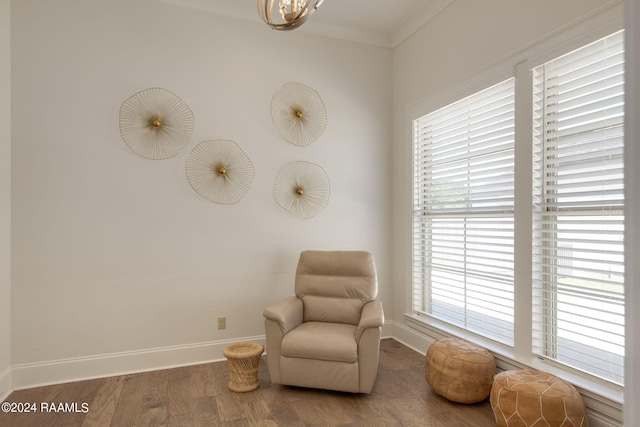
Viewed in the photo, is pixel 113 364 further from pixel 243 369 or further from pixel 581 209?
pixel 581 209

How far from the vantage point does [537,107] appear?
2.51m

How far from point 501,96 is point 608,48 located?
2.48ft

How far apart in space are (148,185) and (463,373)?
8.87 feet

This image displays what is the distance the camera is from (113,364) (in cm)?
307

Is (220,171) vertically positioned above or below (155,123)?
below

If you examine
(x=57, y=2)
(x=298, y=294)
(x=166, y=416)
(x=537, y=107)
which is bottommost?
(x=166, y=416)

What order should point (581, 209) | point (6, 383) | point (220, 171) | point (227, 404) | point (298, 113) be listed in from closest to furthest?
point (581, 209)
point (227, 404)
point (6, 383)
point (220, 171)
point (298, 113)

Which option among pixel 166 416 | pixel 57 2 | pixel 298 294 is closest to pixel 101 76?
pixel 57 2

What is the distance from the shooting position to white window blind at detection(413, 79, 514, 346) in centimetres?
277

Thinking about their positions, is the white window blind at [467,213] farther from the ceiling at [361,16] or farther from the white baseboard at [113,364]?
the white baseboard at [113,364]

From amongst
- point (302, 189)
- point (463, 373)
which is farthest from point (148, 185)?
point (463, 373)

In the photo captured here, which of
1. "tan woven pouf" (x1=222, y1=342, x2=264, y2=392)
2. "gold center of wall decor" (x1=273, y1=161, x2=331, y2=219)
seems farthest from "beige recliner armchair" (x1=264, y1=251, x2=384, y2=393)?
"gold center of wall decor" (x1=273, y1=161, x2=331, y2=219)

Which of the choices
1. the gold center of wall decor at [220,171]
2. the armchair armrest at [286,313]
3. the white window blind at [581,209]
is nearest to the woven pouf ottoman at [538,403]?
the white window blind at [581,209]

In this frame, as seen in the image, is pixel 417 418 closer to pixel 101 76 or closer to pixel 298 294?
pixel 298 294
